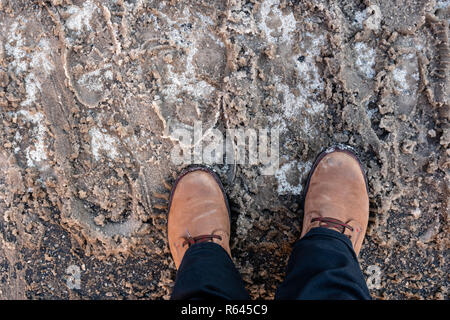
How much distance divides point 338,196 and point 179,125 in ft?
2.60

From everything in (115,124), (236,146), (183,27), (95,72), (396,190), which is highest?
(183,27)

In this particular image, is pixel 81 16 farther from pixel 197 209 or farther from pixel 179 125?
pixel 197 209

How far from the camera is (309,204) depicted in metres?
1.51

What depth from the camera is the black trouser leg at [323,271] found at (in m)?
1.11

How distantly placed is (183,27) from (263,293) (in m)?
1.29

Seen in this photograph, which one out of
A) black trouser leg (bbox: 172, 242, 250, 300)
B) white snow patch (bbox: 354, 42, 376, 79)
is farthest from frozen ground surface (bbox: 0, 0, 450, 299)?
black trouser leg (bbox: 172, 242, 250, 300)

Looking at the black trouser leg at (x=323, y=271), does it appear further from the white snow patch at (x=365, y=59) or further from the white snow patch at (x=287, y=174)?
the white snow patch at (x=365, y=59)

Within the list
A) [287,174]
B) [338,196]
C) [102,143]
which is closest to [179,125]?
[102,143]

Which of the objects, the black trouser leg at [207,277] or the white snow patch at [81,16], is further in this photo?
the white snow patch at [81,16]

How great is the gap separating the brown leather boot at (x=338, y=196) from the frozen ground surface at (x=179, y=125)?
0.07m

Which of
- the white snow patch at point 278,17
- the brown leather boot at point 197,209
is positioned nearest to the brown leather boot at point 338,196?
the brown leather boot at point 197,209
